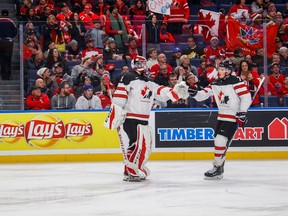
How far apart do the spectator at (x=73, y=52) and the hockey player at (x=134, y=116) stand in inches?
158

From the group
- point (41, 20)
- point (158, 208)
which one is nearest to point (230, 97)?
point (158, 208)

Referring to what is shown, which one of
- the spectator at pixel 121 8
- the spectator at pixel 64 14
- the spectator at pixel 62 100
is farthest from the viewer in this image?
the spectator at pixel 121 8

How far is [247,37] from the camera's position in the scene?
589 inches

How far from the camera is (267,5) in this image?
1811 centimetres

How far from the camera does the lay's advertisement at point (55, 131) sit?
14.5 m

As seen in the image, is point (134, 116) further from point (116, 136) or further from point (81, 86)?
point (81, 86)

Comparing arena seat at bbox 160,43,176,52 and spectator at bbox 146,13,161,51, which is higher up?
spectator at bbox 146,13,161,51

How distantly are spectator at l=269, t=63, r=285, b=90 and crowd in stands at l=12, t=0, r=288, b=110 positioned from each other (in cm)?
2

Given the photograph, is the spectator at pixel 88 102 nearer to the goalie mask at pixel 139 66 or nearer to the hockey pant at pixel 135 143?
the goalie mask at pixel 139 66

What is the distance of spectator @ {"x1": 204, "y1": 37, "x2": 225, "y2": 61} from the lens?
14836 millimetres

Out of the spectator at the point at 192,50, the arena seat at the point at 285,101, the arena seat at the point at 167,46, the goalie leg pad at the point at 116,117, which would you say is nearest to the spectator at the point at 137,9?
the arena seat at the point at 167,46

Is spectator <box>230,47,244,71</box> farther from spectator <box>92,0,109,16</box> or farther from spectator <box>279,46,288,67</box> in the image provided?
spectator <box>92,0,109,16</box>

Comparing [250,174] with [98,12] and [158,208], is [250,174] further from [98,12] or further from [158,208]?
[98,12]

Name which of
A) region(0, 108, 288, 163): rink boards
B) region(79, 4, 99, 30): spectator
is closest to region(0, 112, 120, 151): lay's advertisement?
region(0, 108, 288, 163): rink boards
